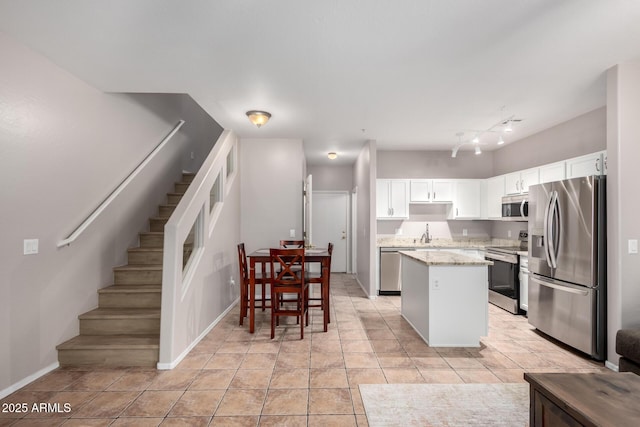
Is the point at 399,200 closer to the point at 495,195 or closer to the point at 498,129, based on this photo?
the point at 495,195

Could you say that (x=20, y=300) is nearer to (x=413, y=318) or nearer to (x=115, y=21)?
(x=115, y=21)

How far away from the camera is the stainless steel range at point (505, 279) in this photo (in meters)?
4.47

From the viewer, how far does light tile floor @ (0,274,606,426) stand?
7.09 feet

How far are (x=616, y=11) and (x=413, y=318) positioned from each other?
10.5 feet

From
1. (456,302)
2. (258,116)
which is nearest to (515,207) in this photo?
(456,302)

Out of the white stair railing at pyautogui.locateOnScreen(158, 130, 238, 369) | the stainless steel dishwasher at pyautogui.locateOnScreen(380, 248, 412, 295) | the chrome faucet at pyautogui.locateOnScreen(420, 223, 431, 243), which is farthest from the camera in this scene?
the chrome faucet at pyautogui.locateOnScreen(420, 223, 431, 243)

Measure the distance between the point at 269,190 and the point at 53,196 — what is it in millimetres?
2945

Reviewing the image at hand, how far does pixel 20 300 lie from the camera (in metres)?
2.47

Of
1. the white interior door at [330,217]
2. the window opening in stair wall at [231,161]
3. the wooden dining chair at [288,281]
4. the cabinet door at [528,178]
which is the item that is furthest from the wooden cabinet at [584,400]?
the white interior door at [330,217]

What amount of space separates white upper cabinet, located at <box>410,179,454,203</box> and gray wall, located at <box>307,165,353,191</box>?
6.77 ft

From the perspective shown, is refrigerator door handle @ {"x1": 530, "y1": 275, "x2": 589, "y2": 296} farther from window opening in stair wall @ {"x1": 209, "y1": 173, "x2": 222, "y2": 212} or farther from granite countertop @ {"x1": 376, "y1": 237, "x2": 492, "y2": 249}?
window opening in stair wall @ {"x1": 209, "y1": 173, "x2": 222, "y2": 212}

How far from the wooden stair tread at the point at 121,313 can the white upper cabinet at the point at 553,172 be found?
489 cm

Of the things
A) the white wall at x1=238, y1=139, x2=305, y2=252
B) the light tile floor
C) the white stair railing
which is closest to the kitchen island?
the light tile floor

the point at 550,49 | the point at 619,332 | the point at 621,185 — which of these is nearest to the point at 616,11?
the point at 550,49
